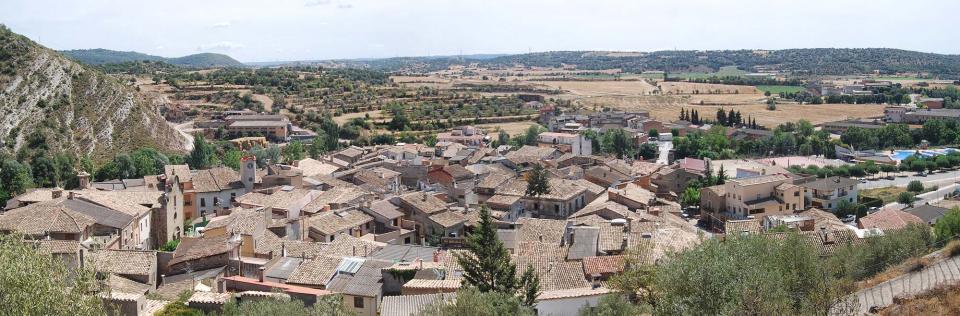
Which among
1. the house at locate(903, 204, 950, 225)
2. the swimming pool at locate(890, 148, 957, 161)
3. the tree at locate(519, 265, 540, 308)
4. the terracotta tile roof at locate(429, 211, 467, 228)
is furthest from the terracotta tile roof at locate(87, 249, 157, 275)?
the swimming pool at locate(890, 148, 957, 161)

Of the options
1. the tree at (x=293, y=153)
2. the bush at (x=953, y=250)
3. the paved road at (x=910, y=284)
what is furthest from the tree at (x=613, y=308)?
the tree at (x=293, y=153)

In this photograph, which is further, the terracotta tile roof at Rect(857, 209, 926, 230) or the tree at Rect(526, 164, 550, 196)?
the tree at Rect(526, 164, 550, 196)

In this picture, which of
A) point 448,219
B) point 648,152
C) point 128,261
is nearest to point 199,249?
point 128,261

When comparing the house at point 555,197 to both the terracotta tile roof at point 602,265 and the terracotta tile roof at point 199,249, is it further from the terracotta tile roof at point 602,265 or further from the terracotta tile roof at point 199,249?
the terracotta tile roof at point 199,249

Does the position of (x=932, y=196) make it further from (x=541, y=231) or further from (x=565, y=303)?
(x=565, y=303)

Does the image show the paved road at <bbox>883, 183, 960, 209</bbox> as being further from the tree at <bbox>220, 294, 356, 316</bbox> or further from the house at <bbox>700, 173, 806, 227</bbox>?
the tree at <bbox>220, 294, 356, 316</bbox>

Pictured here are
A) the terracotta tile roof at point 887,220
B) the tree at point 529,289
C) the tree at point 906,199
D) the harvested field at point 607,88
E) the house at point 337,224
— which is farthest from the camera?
the harvested field at point 607,88
